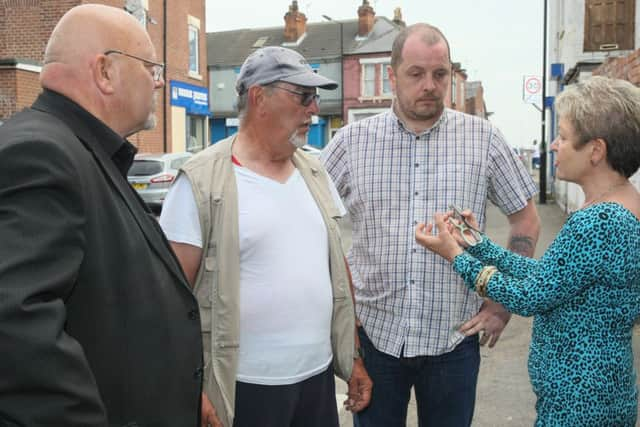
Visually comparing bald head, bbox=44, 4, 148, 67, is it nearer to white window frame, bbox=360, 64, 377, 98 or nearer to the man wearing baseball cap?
the man wearing baseball cap

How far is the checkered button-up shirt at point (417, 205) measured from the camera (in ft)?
9.13

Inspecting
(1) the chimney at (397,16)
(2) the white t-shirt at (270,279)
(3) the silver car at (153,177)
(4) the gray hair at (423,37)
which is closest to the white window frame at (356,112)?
(1) the chimney at (397,16)

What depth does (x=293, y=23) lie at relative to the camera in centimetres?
4081

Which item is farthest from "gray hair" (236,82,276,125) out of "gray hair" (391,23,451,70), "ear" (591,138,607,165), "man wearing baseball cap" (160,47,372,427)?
"ear" (591,138,607,165)

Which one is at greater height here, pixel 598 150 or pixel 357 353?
pixel 598 150

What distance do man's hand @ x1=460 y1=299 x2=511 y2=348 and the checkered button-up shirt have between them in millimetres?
50

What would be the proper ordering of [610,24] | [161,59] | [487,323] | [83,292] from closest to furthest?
[83,292], [487,323], [610,24], [161,59]

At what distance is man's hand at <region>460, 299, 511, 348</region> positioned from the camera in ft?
9.07

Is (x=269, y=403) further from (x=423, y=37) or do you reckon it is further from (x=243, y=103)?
(x=423, y=37)

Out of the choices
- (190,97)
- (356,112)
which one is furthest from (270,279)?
(356,112)

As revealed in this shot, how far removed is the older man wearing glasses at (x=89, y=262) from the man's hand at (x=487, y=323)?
1352 millimetres

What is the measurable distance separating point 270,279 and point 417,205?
0.84 meters

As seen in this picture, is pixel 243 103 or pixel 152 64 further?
pixel 243 103

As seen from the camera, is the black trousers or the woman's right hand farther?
the woman's right hand
